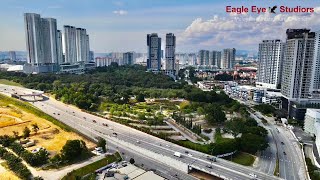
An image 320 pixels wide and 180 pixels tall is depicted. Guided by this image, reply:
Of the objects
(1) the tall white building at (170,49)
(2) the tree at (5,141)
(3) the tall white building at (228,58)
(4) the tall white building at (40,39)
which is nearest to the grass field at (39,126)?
(2) the tree at (5,141)

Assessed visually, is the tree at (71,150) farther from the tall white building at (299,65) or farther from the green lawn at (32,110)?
the tall white building at (299,65)

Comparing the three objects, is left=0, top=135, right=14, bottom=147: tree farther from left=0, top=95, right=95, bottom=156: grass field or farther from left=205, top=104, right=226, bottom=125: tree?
left=205, top=104, right=226, bottom=125: tree

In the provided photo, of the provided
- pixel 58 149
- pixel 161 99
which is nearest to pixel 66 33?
pixel 161 99

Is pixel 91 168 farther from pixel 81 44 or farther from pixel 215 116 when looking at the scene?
pixel 81 44

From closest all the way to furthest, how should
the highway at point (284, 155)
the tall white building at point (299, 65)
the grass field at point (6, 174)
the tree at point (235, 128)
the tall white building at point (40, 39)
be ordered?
the grass field at point (6, 174) → the highway at point (284, 155) → the tree at point (235, 128) → the tall white building at point (299, 65) → the tall white building at point (40, 39)

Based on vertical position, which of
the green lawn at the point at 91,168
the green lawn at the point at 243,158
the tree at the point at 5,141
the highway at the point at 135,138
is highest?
the tree at the point at 5,141

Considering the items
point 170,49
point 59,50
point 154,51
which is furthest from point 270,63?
point 59,50
